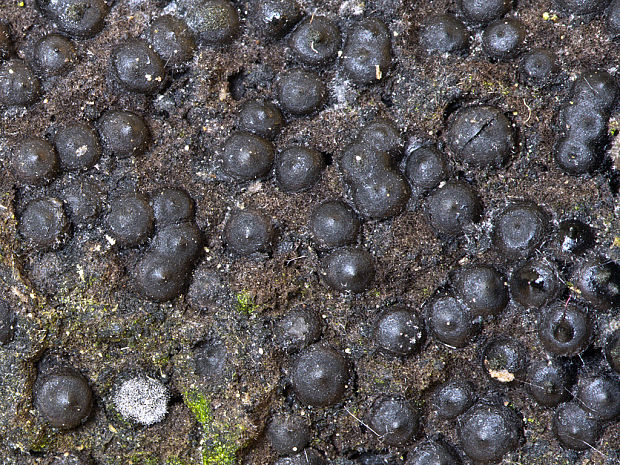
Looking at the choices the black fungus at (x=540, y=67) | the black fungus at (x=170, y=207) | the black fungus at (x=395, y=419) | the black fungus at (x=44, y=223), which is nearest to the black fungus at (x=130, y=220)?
the black fungus at (x=170, y=207)

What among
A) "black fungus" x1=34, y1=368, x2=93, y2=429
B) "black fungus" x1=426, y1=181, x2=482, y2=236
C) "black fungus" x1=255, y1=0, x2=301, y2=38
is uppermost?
"black fungus" x1=255, y1=0, x2=301, y2=38

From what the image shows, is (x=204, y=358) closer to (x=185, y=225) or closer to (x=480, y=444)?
(x=185, y=225)

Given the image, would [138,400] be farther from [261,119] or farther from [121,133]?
[261,119]

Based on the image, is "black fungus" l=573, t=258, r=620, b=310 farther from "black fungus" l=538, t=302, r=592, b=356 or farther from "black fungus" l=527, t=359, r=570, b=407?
"black fungus" l=527, t=359, r=570, b=407

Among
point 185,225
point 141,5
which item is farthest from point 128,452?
point 141,5

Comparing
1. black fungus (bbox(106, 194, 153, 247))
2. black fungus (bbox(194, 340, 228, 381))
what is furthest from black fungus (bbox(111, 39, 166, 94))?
black fungus (bbox(194, 340, 228, 381))

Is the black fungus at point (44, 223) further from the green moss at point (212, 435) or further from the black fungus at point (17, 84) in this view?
the green moss at point (212, 435)
